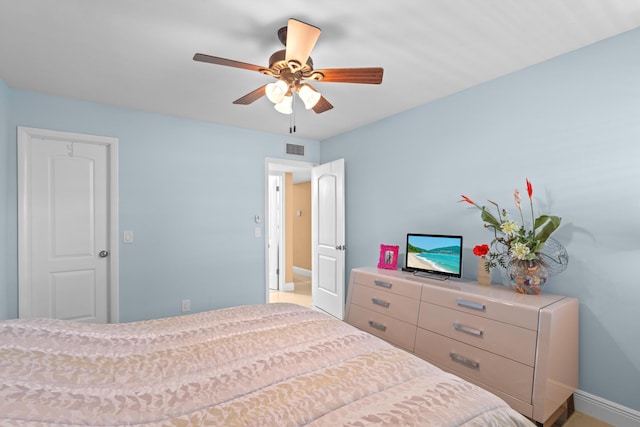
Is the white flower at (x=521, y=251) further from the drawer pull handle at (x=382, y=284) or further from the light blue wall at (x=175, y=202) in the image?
the light blue wall at (x=175, y=202)

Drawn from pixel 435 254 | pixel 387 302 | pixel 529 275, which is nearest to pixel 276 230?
pixel 387 302

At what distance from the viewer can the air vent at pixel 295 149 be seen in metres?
4.37

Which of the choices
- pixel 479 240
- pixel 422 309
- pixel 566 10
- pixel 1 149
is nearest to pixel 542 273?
pixel 479 240

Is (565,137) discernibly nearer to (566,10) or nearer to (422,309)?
(566,10)

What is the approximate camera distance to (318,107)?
2299 millimetres

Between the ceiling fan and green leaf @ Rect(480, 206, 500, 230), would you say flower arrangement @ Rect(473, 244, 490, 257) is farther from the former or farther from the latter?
the ceiling fan

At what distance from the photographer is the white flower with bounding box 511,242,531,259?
2169 millimetres

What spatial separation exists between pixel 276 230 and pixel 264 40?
4001 mm

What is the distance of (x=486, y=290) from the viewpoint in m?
2.36

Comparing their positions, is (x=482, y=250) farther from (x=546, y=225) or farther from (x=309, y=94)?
(x=309, y=94)

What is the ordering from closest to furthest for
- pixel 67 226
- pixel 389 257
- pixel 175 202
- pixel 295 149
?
pixel 67 226 < pixel 389 257 < pixel 175 202 < pixel 295 149

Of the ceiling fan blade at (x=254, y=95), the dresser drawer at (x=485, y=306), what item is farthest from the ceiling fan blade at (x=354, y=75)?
the dresser drawer at (x=485, y=306)

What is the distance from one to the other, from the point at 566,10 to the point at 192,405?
8.59 ft

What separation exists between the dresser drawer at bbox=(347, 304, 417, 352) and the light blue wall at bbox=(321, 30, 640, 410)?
0.78 metres
